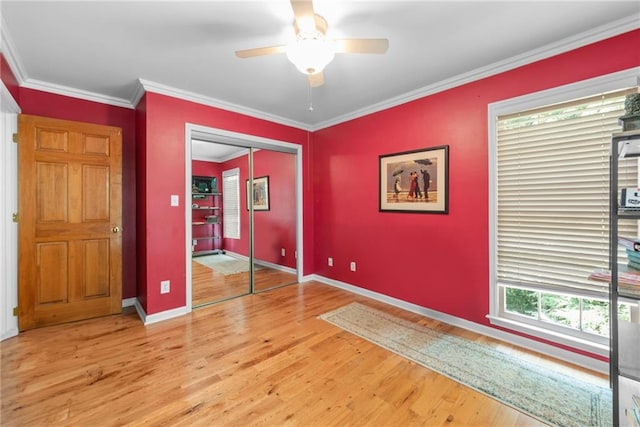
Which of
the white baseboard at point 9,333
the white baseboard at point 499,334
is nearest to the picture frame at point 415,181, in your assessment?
the white baseboard at point 499,334

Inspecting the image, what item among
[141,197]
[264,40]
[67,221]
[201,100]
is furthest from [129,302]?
[264,40]

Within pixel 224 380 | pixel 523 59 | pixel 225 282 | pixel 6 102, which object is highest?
pixel 523 59

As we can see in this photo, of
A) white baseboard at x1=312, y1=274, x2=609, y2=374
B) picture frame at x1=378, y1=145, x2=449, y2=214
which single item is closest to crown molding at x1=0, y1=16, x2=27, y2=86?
picture frame at x1=378, y1=145, x2=449, y2=214

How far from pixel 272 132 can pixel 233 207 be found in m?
1.39

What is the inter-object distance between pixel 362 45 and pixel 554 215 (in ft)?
6.60

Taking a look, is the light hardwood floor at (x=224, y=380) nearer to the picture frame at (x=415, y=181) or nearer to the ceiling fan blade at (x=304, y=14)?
the picture frame at (x=415, y=181)

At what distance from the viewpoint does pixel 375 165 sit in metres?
3.50

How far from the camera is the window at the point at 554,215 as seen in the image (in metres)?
2.00

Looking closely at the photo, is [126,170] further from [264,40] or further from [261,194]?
[264,40]

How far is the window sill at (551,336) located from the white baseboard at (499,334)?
59mm

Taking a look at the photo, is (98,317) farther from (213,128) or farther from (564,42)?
(564,42)

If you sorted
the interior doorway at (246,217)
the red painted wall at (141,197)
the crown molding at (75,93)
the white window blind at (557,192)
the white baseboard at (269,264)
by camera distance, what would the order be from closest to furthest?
the white window blind at (557,192)
the crown molding at (75,93)
the red painted wall at (141,197)
the interior doorway at (246,217)
the white baseboard at (269,264)

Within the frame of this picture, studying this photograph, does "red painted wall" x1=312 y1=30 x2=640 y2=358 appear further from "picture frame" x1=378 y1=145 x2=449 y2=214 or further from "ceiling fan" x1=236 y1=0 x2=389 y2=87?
"ceiling fan" x1=236 y1=0 x2=389 y2=87

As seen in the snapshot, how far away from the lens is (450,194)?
280 cm
